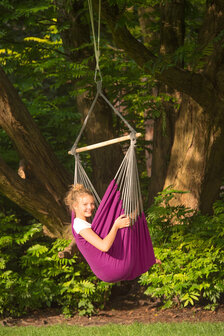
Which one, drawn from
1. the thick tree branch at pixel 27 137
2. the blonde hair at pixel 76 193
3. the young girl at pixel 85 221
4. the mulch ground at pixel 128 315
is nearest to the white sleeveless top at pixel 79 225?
the young girl at pixel 85 221

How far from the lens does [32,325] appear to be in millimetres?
4848

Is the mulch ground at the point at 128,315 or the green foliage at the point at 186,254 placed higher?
the green foliage at the point at 186,254

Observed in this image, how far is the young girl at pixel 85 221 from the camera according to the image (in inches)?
109

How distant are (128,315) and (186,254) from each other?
1088 mm

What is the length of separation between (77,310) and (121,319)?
1.99 feet

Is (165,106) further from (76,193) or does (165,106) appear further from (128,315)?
(76,193)

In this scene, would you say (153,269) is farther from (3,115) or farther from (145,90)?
(3,115)

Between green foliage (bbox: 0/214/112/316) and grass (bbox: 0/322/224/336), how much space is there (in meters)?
0.38

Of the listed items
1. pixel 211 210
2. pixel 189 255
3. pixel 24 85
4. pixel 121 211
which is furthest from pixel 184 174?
pixel 24 85

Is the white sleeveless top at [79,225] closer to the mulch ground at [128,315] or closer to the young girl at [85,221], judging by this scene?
the young girl at [85,221]

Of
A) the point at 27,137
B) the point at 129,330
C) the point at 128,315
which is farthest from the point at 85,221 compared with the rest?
the point at 128,315

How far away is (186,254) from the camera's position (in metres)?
4.57

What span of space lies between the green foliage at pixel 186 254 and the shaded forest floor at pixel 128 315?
0.16 m

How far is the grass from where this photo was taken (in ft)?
13.5
